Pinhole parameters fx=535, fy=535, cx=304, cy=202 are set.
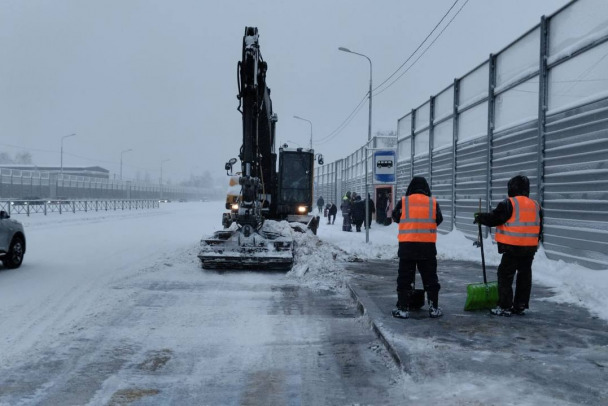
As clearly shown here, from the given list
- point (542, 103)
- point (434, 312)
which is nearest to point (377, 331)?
point (434, 312)

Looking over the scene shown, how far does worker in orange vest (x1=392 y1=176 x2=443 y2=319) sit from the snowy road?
69 centimetres

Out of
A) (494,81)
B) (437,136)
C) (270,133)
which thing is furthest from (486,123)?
(270,133)

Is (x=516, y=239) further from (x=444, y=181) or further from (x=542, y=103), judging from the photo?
(x=444, y=181)

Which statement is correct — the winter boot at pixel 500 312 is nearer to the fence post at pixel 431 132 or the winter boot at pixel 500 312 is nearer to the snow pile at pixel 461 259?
the snow pile at pixel 461 259

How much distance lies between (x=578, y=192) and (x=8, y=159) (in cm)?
15492

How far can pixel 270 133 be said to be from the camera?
14406mm

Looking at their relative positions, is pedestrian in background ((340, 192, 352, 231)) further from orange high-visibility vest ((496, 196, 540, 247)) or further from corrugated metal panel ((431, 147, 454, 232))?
orange high-visibility vest ((496, 196, 540, 247))

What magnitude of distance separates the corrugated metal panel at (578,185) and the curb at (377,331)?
166 inches

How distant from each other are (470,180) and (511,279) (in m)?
8.69

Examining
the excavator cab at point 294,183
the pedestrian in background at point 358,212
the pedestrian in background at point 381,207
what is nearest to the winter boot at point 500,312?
the excavator cab at point 294,183

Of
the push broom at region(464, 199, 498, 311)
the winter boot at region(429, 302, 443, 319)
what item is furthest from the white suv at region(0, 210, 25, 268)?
the push broom at region(464, 199, 498, 311)

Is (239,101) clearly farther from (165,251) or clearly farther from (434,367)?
(434,367)

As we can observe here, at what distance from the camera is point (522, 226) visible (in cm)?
625

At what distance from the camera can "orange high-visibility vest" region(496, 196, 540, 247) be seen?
624 centimetres
